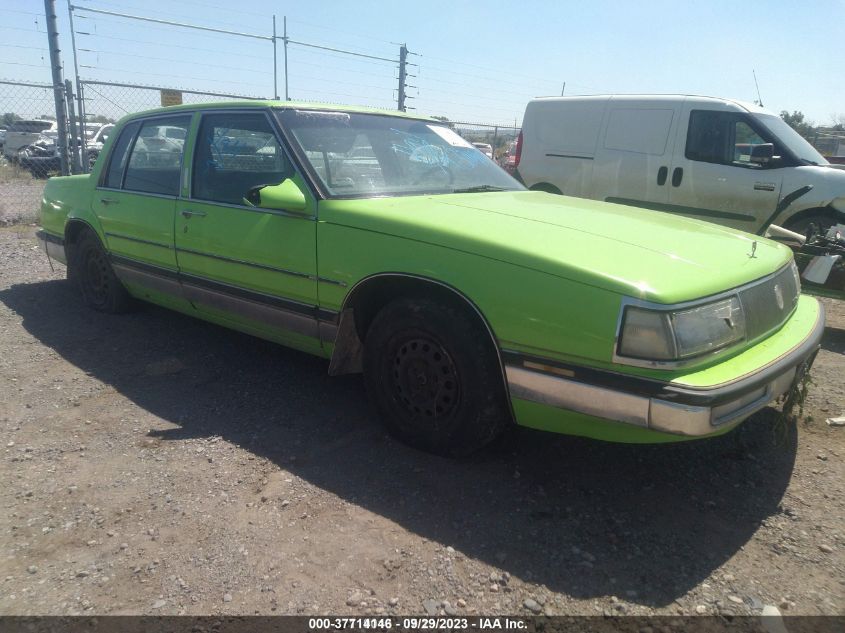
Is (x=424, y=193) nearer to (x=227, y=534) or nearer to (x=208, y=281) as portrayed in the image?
(x=208, y=281)

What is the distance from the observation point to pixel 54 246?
18.0ft

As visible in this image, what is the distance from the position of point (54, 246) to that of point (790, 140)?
7261mm

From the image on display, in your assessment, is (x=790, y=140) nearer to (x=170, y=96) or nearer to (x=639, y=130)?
(x=639, y=130)

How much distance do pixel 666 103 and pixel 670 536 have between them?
5856 millimetres

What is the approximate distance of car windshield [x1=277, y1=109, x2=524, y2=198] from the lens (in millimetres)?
3420

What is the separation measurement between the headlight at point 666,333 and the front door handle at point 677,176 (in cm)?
510

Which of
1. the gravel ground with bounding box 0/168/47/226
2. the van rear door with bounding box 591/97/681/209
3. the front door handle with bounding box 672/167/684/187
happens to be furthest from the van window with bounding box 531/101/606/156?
the gravel ground with bounding box 0/168/47/226

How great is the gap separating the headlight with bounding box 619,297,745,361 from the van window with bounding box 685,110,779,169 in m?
5.06

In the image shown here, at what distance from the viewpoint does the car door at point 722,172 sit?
652 cm

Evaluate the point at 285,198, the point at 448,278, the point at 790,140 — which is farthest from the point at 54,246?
the point at 790,140

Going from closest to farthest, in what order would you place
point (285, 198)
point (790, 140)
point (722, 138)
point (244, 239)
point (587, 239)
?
1. point (587, 239)
2. point (285, 198)
3. point (244, 239)
4. point (790, 140)
5. point (722, 138)

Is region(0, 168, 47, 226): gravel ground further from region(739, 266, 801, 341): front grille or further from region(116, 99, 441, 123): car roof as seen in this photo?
region(739, 266, 801, 341): front grille

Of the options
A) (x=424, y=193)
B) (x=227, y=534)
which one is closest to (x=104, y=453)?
(x=227, y=534)

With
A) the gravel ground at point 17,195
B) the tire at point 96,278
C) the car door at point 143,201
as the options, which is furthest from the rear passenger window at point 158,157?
the gravel ground at point 17,195
